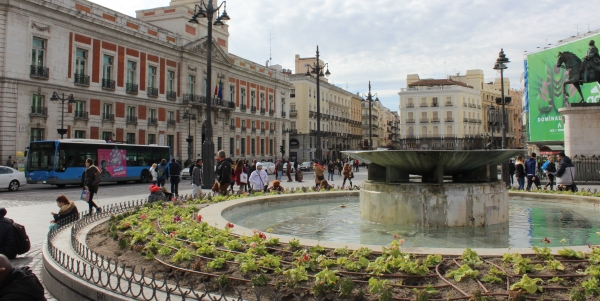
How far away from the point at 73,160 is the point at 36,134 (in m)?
8.94

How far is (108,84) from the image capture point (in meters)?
35.9

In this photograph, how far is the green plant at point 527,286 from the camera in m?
3.43

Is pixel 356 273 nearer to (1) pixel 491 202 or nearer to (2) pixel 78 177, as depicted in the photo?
(1) pixel 491 202

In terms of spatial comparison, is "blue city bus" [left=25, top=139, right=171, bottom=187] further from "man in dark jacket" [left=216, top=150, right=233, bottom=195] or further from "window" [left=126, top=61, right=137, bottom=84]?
"man in dark jacket" [left=216, top=150, right=233, bottom=195]

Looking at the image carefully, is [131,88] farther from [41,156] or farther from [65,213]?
[65,213]

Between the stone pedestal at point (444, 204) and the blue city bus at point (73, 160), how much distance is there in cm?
2060

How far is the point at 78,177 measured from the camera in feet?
78.3

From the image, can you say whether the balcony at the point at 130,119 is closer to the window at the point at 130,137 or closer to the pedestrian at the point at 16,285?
the window at the point at 130,137

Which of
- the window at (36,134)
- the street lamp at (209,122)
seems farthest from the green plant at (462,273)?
the window at (36,134)

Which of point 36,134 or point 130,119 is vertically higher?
point 130,119

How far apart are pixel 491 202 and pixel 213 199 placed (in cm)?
555

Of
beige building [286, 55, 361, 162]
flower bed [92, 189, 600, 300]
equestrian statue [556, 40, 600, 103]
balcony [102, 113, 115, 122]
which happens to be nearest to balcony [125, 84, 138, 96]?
balcony [102, 113, 115, 122]

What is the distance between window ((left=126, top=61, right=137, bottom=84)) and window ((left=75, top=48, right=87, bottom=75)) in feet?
14.4

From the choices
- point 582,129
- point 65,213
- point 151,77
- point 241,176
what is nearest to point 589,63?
point 582,129
